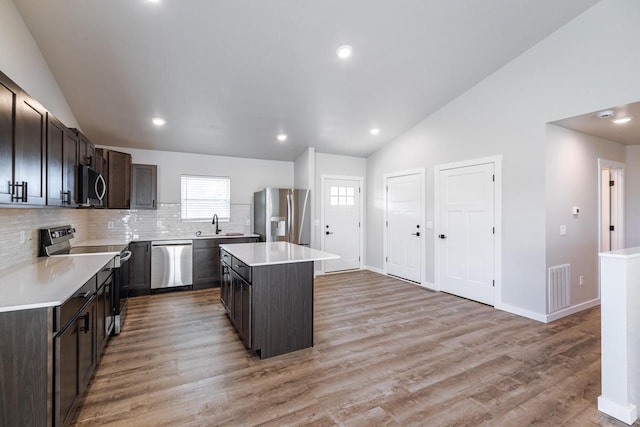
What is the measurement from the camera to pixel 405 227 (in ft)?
18.0

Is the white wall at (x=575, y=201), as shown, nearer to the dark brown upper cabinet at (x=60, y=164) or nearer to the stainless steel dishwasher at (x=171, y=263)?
the dark brown upper cabinet at (x=60, y=164)

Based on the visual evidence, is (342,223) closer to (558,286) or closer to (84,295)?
(558,286)

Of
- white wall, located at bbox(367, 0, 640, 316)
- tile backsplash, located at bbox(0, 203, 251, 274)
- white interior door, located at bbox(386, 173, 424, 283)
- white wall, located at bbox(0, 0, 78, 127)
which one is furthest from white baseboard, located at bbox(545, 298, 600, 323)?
white wall, located at bbox(0, 0, 78, 127)

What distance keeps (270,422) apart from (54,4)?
3641mm

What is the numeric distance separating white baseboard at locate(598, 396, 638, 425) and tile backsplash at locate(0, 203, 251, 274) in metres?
4.39

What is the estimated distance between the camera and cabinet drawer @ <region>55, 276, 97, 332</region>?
5.06 feet

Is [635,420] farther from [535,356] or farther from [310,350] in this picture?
[310,350]

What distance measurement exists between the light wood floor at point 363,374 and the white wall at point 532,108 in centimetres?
85

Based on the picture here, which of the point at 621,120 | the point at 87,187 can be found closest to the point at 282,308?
the point at 87,187

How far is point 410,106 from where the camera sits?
180 inches

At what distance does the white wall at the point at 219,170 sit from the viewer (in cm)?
529

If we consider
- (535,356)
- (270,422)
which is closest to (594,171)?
(535,356)

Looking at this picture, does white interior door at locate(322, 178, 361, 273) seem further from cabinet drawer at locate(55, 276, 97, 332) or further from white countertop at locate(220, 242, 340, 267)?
cabinet drawer at locate(55, 276, 97, 332)

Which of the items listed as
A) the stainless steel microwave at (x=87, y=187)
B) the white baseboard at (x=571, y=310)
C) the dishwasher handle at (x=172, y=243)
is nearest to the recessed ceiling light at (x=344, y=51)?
the stainless steel microwave at (x=87, y=187)
